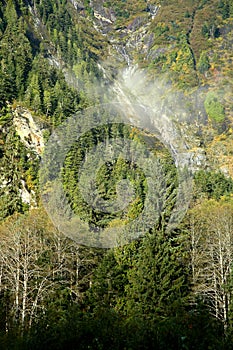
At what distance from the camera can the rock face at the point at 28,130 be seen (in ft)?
246

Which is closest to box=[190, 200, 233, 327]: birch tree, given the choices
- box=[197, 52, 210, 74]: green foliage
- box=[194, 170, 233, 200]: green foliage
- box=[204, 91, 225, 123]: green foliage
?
box=[194, 170, 233, 200]: green foliage

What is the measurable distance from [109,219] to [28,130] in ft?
101

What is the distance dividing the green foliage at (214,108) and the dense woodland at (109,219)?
37cm

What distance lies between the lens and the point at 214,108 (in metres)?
121

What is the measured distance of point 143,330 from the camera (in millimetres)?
12969

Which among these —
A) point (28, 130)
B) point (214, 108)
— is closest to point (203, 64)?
point (214, 108)

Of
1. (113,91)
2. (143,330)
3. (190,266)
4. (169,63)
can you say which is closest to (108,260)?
(190,266)

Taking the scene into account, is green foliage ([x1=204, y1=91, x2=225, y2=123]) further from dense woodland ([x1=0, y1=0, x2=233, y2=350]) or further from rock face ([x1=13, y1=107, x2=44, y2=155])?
rock face ([x1=13, y1=107, x2=44, y2=155])

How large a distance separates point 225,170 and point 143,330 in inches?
3277

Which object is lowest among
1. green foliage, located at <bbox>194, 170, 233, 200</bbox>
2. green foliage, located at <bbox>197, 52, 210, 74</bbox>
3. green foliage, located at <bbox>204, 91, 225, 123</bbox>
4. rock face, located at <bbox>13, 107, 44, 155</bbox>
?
green foliage, located at <bbox>194, 170, 233, 200</bbox>

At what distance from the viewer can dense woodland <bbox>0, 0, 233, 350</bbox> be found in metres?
13.4

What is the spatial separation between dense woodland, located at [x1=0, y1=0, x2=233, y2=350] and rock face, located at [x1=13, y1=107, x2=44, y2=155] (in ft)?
3.61

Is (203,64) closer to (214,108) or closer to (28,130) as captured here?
(214,108)

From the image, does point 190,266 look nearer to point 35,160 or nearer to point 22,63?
point 35,160
